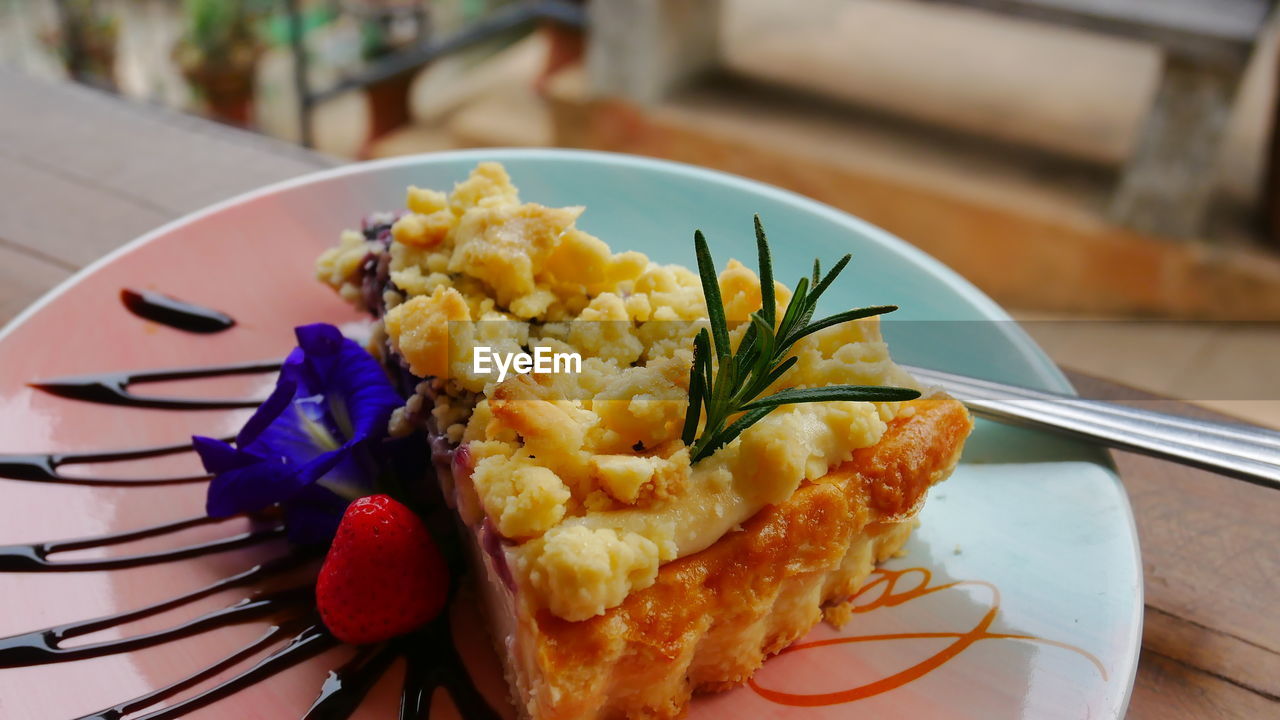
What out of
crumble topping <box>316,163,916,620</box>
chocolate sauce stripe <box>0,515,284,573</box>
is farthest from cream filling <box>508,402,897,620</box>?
chocolate sauce stripe <box>0,515,284,573</box>

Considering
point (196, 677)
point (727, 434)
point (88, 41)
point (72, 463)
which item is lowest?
point (196, 677)

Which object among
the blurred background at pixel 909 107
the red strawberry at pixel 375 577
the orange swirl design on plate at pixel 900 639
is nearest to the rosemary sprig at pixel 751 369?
the orange swirl design on plate at pixel 900 639

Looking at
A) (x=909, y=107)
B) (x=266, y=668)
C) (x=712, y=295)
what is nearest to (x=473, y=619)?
(x=266, y=668)

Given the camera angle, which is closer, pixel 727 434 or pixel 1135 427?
pixel 727 434

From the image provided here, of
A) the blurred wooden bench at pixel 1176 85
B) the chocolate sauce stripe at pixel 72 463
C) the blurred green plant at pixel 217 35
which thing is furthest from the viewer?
the blurred green plant at pixel 217 35

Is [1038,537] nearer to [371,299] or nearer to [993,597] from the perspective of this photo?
[993,597]

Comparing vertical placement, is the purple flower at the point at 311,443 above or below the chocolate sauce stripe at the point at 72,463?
above

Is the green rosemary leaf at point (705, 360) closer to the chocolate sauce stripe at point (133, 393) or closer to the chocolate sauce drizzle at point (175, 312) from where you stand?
the chocolate sauce stripe at point (133, 393)

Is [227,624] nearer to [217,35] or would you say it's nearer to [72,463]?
[72,463]
